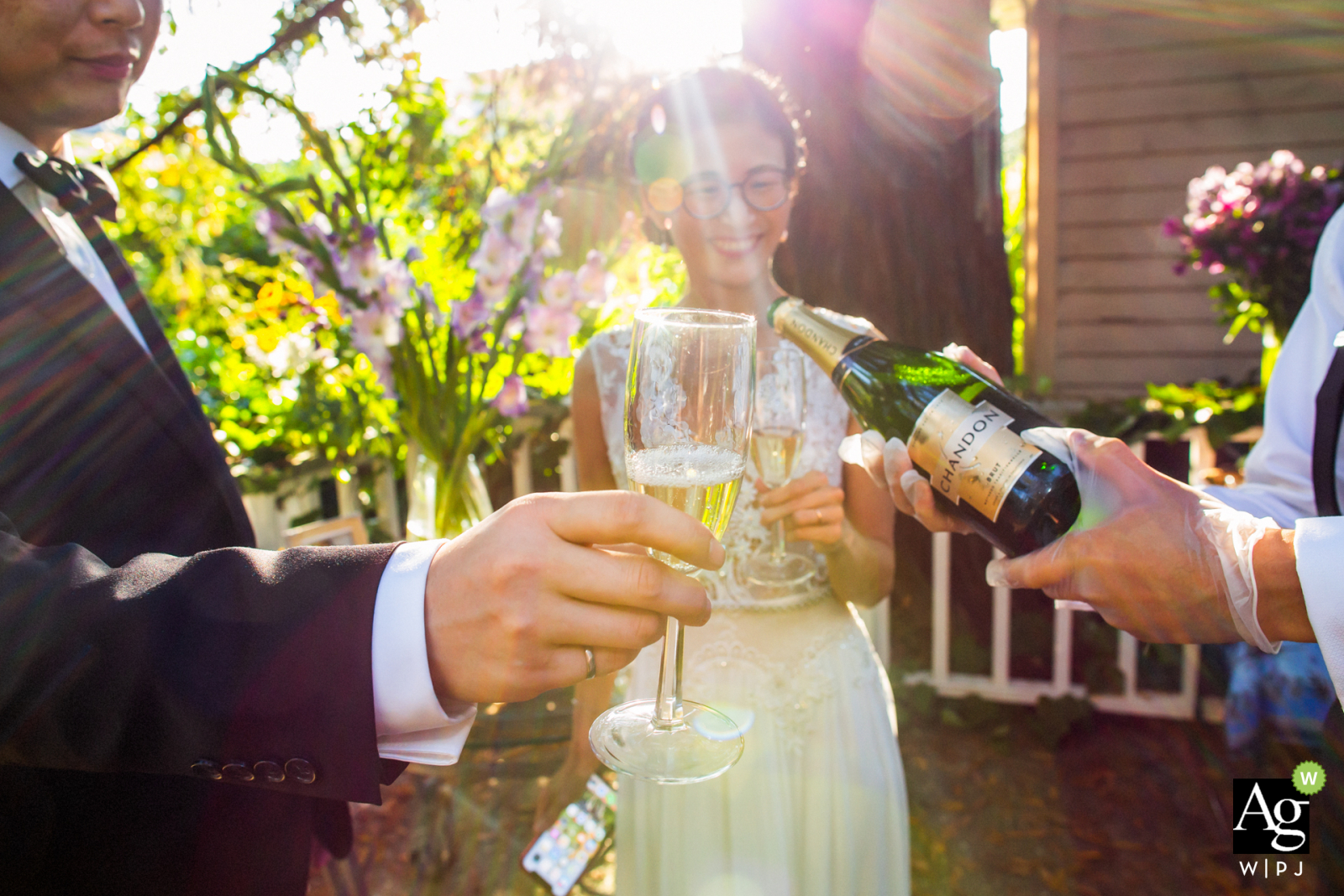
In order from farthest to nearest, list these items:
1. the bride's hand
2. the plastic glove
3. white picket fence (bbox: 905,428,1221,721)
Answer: white picket fence (bbox: 905,428,1221,721) < the bride's hand < the plastic glove

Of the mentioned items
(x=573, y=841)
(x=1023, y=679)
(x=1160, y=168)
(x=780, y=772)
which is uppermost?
(x=1160, y=168)

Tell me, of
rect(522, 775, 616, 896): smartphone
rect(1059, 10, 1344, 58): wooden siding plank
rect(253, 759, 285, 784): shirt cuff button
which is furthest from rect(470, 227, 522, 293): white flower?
rect(1059, 10, 1344, 58): wooden siding plank

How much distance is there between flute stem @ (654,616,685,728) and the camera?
0.94 m

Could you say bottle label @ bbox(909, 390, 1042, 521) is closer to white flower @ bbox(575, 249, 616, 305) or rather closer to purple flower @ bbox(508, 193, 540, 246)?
white flower @ bbox(575, 249, 616, 305)

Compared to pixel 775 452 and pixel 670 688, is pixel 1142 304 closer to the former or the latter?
pixel 775 452

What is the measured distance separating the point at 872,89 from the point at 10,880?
348cm

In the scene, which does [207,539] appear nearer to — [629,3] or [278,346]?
[278,346]

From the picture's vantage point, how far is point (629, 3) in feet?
15.1

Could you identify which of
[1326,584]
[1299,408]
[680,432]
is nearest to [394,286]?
[680,432]

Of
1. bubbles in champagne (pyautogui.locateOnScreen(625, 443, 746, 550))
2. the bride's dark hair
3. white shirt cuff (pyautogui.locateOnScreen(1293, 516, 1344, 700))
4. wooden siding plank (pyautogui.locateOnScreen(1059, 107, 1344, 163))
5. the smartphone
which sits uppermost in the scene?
wooden siding plank (pyautogui.locateOnScreen(1059, 107, 1344, 163))

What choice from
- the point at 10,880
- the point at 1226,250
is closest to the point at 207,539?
the point at 10,880

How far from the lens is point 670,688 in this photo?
37.6 inches

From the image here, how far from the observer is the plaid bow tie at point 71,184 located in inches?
46.9

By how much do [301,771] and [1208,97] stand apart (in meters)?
6.21
